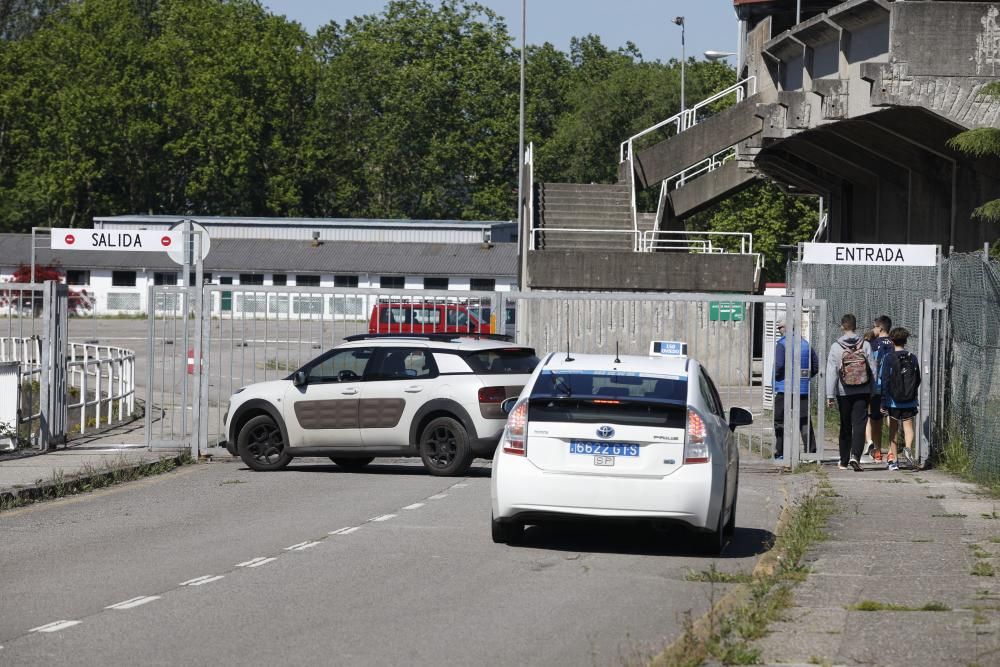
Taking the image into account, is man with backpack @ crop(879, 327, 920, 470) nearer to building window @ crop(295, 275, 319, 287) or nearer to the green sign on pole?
the green sign on pole

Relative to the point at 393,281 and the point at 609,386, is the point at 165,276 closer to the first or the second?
the point at 393,281

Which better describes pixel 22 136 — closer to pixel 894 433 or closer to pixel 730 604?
pixel 894 433

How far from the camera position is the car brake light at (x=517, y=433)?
11789 mm

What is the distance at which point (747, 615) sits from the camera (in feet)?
27.9

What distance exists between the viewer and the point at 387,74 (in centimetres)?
10306

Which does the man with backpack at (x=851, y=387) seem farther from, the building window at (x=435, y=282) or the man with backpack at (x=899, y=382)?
the building window at (x=435, y=282)

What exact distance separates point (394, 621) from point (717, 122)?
3264 cm

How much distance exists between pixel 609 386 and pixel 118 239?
8.98 meters

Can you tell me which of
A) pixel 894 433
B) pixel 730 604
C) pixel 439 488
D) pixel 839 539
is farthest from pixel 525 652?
pixel 894 433

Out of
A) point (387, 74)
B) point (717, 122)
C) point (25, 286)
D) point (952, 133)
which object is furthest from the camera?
point (387, 74)

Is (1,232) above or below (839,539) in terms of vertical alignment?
above

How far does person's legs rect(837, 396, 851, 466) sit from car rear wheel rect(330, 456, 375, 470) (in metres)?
5.71

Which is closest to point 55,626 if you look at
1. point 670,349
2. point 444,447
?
point 670,349

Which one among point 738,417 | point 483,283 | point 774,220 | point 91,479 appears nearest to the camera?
point 738,417
